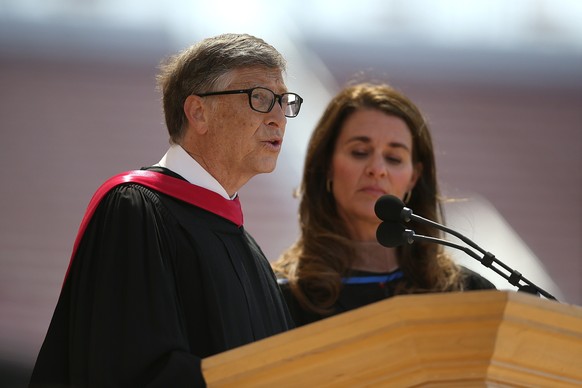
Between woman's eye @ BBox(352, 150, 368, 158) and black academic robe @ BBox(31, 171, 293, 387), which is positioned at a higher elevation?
woman's eye @ BBox(352, 150, 368, 158)

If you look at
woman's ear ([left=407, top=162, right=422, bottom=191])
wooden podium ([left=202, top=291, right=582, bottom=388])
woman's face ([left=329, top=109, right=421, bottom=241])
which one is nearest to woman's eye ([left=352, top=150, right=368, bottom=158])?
woman's face ([left=329, top=109, right=421, bottom=241])

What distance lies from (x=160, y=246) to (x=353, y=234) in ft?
5.47

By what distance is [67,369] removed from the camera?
2795 millimetres

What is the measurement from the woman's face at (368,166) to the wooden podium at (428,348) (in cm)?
201

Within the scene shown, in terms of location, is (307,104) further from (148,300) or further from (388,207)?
(148,300)

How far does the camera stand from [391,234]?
3.08m

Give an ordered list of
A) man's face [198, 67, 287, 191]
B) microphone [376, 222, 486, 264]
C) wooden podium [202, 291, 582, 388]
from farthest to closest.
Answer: man's face [198, 67, 287, 191] → microphone [376, 222, 486, 264] → wooden podium [202, 291, 582, 388]

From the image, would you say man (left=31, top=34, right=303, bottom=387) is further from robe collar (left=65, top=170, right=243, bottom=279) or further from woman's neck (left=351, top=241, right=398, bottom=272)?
woman's neck (left=351, top=241, right=398, bottom=272)

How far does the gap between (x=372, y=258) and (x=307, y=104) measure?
10.5ft

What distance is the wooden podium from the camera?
2.24 meters

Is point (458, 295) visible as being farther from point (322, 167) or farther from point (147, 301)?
point (322, 167)

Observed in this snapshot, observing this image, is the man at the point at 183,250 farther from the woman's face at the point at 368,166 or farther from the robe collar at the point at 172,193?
the woman's face at the point at 368,166

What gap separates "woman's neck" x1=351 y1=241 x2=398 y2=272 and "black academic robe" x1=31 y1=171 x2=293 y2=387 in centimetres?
127

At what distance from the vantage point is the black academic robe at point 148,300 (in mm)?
2658
